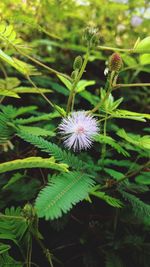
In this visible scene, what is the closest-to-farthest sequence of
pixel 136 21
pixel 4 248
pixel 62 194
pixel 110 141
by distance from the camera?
pixel 62 194 < pixel 4 248 < pixel 110 141 < pixel 136 21

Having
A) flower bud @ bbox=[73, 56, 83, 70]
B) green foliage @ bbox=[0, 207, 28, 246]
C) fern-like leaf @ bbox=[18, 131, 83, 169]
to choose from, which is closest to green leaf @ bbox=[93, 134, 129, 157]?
fern-like leaf @ bbox=[18, 131, 83, 169]

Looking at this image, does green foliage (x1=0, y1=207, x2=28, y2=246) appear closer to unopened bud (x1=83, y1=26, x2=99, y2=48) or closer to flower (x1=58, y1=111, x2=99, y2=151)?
flower (x1=58, y1=111, x2=99, y2=151)

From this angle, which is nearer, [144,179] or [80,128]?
[80,128]

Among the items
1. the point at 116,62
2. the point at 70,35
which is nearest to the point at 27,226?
the point at 116,62

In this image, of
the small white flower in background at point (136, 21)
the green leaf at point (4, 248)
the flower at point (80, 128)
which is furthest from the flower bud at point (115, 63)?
the small white flower in background at point (136, 21)

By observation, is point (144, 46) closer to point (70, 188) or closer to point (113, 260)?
point (70, 188)

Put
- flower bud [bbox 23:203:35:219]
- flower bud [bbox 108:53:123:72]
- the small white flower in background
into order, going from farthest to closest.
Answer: the small white flower in background < flower bud [bbox 108:53:123:72] < flower bud [bbox 23:203:35:219]

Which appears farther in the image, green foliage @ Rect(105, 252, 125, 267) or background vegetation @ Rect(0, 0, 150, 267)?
green foliage @ Rect(105, 252, 125, 267)

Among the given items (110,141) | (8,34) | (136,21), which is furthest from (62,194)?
(136,21)

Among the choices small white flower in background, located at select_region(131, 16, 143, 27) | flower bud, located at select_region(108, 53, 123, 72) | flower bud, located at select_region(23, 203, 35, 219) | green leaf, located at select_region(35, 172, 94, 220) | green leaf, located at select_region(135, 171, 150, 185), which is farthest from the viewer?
small white flower in background, located at select_region(131, 16, 143, 27)

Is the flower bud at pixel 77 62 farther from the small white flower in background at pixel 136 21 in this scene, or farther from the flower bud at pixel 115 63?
the small white flower in background at pixel 136 21
